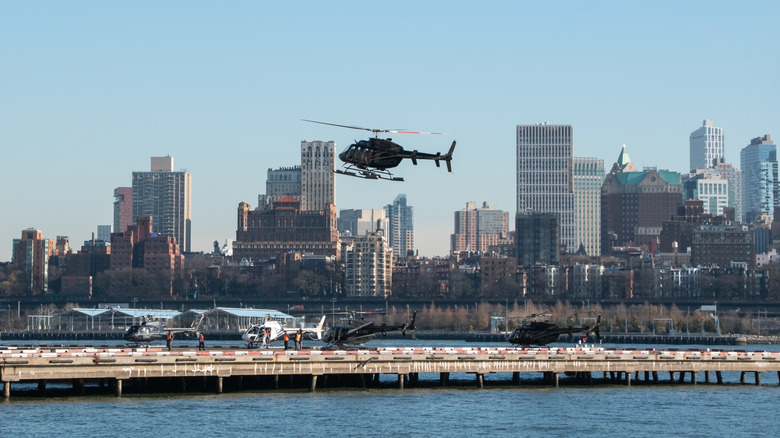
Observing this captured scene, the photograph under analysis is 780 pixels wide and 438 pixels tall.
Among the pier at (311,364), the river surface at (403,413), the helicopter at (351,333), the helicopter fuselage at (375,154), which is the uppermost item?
the helicopter fuselage at (375,154)

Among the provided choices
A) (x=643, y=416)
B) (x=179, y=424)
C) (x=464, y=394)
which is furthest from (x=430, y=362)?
(x=179, y=424)

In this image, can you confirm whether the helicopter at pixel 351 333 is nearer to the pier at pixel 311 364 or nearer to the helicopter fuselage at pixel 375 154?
the pier at pixel 311 364

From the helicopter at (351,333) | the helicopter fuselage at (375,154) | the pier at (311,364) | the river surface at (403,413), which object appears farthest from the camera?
Result: the helicopter at (351,333)

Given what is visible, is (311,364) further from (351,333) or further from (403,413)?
(351,333)

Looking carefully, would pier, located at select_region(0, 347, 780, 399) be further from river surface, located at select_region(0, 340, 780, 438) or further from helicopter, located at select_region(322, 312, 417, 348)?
helicopter, located at select_region(322, 312, 417, 348)

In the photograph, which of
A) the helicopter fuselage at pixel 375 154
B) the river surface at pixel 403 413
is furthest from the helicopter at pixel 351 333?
the helicopter fuselage at pixel 375 154

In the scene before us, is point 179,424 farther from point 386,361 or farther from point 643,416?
point 643,416

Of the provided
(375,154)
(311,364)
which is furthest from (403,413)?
(375,154)
